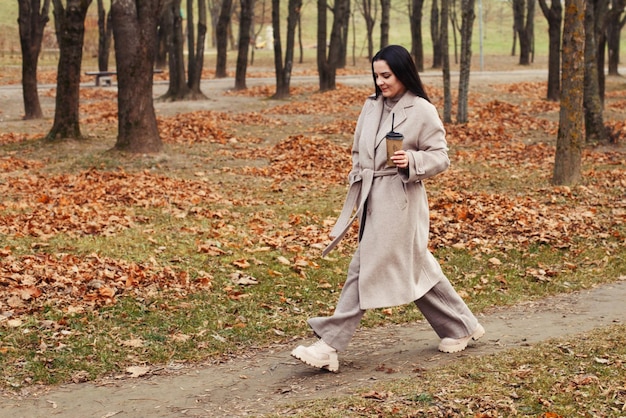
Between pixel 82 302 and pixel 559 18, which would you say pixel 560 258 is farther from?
pixel 559 18

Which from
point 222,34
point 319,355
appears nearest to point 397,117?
point 319,355

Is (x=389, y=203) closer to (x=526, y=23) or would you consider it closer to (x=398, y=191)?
(x=398, y=191)

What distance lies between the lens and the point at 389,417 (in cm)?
518

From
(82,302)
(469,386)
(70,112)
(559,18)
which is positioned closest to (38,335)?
(82,302)

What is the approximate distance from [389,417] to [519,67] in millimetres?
42229

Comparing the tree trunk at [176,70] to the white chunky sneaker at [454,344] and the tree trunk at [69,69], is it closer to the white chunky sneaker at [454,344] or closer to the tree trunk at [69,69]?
the tree trunk at [69,69]

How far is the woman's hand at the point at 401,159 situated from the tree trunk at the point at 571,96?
26.8ft

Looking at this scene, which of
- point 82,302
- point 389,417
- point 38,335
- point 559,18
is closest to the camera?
point 389,417

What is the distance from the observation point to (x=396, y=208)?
5980 millimetres

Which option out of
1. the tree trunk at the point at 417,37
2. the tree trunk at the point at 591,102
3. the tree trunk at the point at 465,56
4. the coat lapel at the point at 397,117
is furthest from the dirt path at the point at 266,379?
the tree trunk at the point at 417,37

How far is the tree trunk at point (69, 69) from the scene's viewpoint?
1823 cm

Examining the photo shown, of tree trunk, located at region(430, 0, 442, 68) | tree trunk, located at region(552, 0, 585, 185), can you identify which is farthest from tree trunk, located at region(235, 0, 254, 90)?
tree trunk, located at region(552, 0, 585, 185)

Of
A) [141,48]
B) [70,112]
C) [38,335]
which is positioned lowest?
[38,335]

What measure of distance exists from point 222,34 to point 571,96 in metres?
23.7
